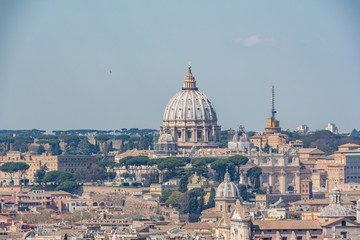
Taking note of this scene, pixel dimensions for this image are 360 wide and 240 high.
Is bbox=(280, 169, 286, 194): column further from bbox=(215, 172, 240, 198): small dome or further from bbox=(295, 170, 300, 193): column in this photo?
bbox=(215, 172, 240, 198): small dome

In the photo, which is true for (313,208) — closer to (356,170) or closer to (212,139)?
(356,170)

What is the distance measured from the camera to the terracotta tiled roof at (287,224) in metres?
85.2

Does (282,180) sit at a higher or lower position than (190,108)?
Answer: lower

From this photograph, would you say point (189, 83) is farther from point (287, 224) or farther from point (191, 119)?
point (287, 224)

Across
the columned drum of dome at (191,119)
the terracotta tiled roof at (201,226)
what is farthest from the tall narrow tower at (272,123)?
the terracotta tiled roof at (201,226)

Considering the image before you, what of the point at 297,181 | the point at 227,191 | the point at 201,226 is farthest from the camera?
the point at 297,181

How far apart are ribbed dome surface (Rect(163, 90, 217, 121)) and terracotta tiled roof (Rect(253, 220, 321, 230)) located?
263 ft

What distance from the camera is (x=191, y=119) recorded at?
547 ft

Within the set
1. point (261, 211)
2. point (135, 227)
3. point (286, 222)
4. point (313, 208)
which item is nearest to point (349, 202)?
point (313, 208)

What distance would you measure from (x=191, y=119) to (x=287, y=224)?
80.7 meters

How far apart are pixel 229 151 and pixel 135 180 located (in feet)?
39.8

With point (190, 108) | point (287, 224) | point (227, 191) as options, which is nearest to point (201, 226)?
point (287, 224)

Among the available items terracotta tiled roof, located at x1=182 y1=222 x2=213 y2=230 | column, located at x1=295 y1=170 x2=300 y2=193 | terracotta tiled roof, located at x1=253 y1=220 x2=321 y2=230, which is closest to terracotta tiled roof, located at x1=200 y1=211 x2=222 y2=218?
terracotta tiled roof, located at x1=182 y1=222 x2=213 y2=230

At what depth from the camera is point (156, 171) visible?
141000 millimetres
